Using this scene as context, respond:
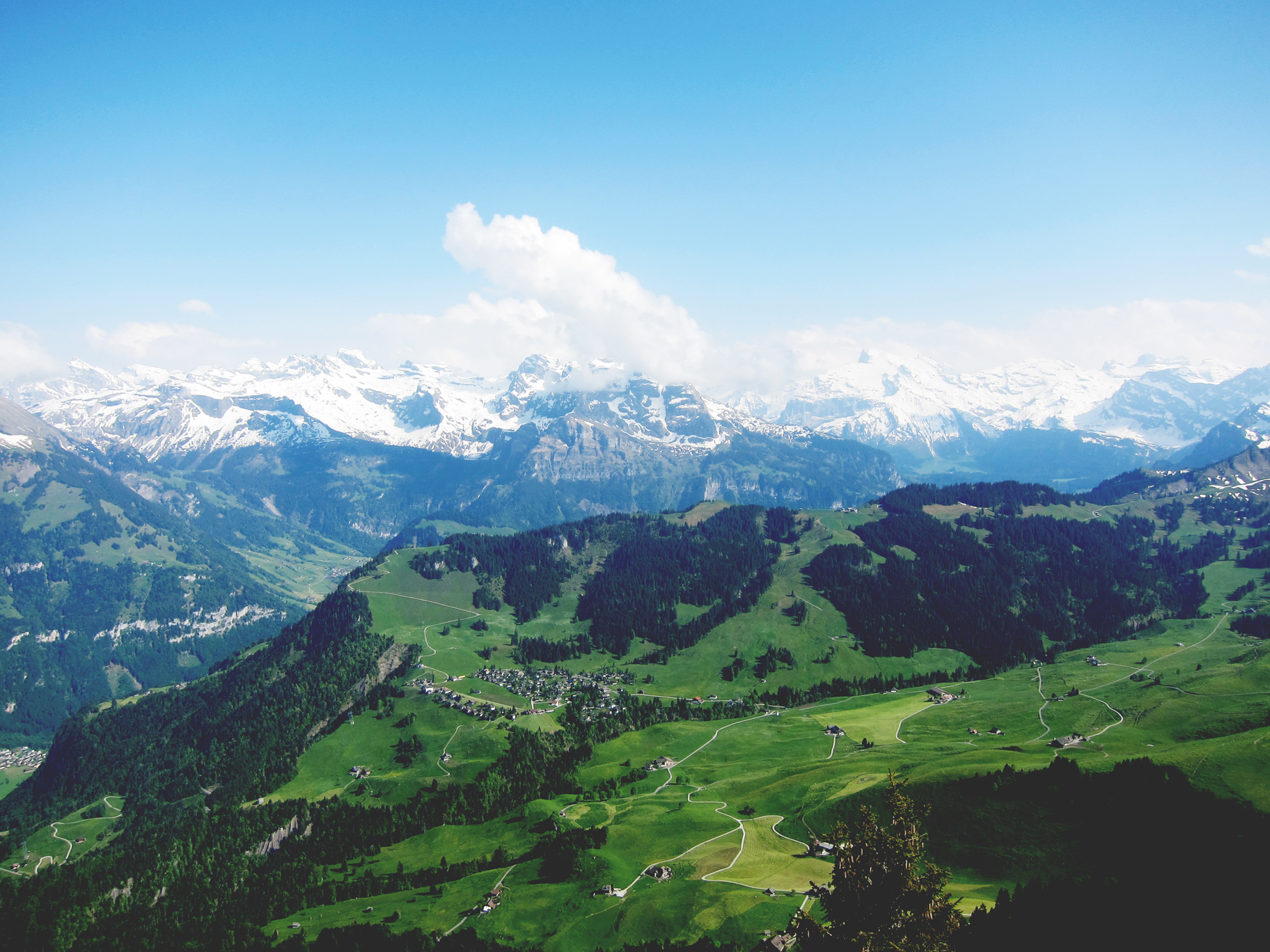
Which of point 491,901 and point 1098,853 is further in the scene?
point 491,901

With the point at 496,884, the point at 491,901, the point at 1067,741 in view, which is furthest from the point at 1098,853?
the point at 496,884

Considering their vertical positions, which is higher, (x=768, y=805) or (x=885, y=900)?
(x=885, y=900)

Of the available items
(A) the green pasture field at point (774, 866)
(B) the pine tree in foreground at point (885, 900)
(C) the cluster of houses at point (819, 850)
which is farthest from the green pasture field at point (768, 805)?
(B) the pine tree in foreground at point (885, 900)

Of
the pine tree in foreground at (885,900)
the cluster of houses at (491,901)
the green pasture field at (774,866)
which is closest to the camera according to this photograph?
the pine tree in foreground at (885,900)

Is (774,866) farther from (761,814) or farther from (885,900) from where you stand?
(885,900)

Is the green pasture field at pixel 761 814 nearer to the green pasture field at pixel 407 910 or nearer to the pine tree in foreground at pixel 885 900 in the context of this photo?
the green pasture field at pixel 407 910

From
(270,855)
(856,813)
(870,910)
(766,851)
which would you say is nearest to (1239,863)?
(856,813)

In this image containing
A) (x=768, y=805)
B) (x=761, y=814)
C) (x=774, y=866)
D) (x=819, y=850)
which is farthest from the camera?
(x=768, y=805)

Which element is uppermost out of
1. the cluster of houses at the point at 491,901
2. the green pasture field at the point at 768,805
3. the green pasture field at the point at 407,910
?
the green pasture field at the point at 768,805

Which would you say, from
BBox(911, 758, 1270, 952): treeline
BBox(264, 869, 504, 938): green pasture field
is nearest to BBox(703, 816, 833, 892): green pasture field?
BBox(911, 758, 1270, 952): treeline

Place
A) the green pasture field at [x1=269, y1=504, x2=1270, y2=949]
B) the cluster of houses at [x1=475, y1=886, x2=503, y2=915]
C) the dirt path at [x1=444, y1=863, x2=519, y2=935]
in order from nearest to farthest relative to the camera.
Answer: the green pasture field at [x1=269, y1=504, x2=1270, y2=949], the dirt path at [x1=444, y1=863, x2=519, y2=935], the cluster of houses at [x1=475, y1=886, x2=503, y2=915]

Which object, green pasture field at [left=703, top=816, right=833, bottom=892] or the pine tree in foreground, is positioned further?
green pasture field at [left=703, top=816, right=833, bottom=892]

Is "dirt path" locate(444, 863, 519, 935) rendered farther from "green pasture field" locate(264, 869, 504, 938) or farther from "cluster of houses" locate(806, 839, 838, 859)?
"cluster of houses" locate(806, 839, 838, 859)

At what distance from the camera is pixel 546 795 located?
629ft
